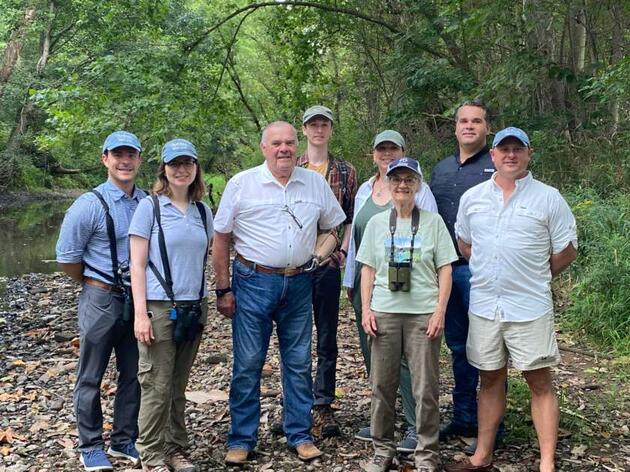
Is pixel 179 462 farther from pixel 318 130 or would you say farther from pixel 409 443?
pixel 318 130

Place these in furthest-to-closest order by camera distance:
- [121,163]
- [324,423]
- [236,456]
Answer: [324,423] < [236,456] < [121,163]

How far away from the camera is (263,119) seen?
25094mm

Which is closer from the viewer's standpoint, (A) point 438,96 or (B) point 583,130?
(B) point 583,130

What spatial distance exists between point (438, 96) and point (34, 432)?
9.08 meters

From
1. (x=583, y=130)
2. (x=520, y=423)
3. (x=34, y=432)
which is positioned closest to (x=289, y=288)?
(x=520, y=423)

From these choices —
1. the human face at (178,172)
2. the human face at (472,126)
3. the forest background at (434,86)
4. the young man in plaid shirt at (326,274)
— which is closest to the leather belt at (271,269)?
the young man in plaid shirt at (326,274)

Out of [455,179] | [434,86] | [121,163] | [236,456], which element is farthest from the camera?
[434,86]

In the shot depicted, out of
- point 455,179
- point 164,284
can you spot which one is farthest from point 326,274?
point 164,284

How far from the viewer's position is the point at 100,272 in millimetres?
4148

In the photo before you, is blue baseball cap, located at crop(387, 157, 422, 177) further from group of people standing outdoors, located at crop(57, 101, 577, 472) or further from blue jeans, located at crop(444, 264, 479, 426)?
blue jeans, located at crop(444, 264, 479, 426)

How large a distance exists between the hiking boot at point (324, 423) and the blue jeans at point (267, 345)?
28cm

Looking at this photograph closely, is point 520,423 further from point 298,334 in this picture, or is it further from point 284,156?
point 284,156

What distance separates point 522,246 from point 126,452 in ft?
10.0

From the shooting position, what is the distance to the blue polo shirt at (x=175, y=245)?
3.92 metres
